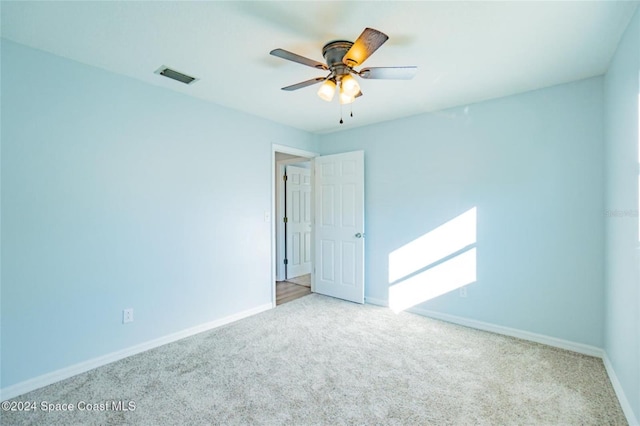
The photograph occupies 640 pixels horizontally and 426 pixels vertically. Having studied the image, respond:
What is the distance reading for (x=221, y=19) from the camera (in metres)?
1.84

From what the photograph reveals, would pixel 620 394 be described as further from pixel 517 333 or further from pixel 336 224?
pixel 336 224

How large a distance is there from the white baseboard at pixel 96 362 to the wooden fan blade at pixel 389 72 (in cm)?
289

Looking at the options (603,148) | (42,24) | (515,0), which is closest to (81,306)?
(42,24)

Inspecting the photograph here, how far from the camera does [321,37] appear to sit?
6.57ft

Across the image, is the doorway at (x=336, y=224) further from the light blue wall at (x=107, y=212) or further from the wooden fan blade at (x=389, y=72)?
the wooden fan blade at (x=389, y=72)

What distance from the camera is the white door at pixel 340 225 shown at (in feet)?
13.4

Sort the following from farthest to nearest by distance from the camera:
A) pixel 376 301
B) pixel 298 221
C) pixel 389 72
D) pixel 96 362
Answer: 1. pixel 298 221
2. pixel 376 301
3. pixel 96 362
4. pixel 389 72

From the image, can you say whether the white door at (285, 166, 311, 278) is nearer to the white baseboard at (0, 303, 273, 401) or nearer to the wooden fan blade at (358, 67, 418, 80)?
the white baseboard at (0, 303, 273, 401)

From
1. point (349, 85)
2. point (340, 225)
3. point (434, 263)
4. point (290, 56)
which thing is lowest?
point (434, 263)

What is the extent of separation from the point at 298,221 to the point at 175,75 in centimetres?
343

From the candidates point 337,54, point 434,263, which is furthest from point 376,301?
point 337,54

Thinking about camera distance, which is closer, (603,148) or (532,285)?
(603,148)

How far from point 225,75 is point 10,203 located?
1.82 metres

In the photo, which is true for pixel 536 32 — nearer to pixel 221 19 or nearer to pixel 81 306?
pixel 221 19
